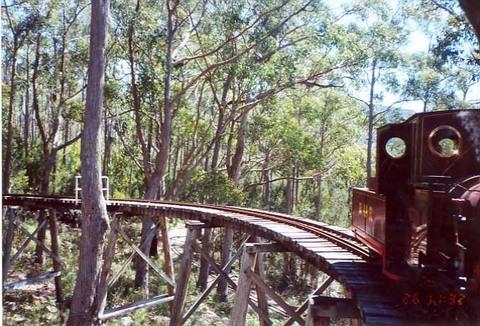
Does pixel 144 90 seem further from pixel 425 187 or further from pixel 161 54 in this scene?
Result: pixel 425 187

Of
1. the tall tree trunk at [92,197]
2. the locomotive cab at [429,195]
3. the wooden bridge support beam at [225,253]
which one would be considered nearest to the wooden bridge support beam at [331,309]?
the locomotive cab at [429,195]

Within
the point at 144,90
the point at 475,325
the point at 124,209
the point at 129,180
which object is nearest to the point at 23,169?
the point at 129,180

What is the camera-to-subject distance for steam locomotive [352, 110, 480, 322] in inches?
108

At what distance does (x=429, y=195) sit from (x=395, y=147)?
0.77 m

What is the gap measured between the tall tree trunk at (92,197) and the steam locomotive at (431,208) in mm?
6254

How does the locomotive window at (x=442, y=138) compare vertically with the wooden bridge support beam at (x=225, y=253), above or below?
above

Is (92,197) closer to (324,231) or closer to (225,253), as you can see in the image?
(324,231)

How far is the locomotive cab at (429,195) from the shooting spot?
278 cm

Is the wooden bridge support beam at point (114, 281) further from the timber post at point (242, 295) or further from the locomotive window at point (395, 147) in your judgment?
the locomotive window at point (395, 147)

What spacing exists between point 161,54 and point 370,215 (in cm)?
1064

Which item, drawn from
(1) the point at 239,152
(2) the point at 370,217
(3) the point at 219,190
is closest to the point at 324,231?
(2) the point at 370,217

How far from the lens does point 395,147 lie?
12.0 ft

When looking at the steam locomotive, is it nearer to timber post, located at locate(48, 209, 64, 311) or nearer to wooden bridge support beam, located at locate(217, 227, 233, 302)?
timber post, located at locate(48, 209, 64, 311)

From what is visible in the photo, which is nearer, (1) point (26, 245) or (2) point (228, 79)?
(1) point (26, 245)
